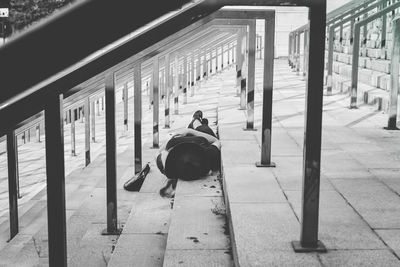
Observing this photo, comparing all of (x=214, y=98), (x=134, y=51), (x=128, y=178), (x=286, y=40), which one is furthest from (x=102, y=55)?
(x=286, y=40)

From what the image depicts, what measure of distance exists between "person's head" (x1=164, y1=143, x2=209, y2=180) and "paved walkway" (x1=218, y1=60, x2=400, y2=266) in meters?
0.20

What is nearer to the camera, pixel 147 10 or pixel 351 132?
pixel 147 10

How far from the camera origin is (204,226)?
9.05 feet

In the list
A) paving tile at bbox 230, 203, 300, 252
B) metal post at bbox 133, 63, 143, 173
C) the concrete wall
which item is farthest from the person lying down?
the concrete wall

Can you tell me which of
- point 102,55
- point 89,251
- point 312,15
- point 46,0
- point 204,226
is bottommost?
point 89,251

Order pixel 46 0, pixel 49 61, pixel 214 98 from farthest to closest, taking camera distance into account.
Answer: pixel 46 0 → pixel 214 98 → pixel 49 61

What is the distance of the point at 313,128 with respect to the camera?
2.03 meters

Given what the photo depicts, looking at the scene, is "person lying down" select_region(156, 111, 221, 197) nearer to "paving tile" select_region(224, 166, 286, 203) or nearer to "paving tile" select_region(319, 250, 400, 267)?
"paving tile" select_region(224, 166, 286, 203)

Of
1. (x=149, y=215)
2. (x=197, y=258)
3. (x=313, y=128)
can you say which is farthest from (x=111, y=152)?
(x=313, y=128)

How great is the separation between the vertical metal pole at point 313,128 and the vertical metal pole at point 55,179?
0.90m

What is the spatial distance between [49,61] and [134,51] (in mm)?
1141

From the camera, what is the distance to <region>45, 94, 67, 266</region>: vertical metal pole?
1.51 metres

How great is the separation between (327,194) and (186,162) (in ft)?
3.41

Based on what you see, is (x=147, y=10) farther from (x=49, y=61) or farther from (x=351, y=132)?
(x=351, y=132)
